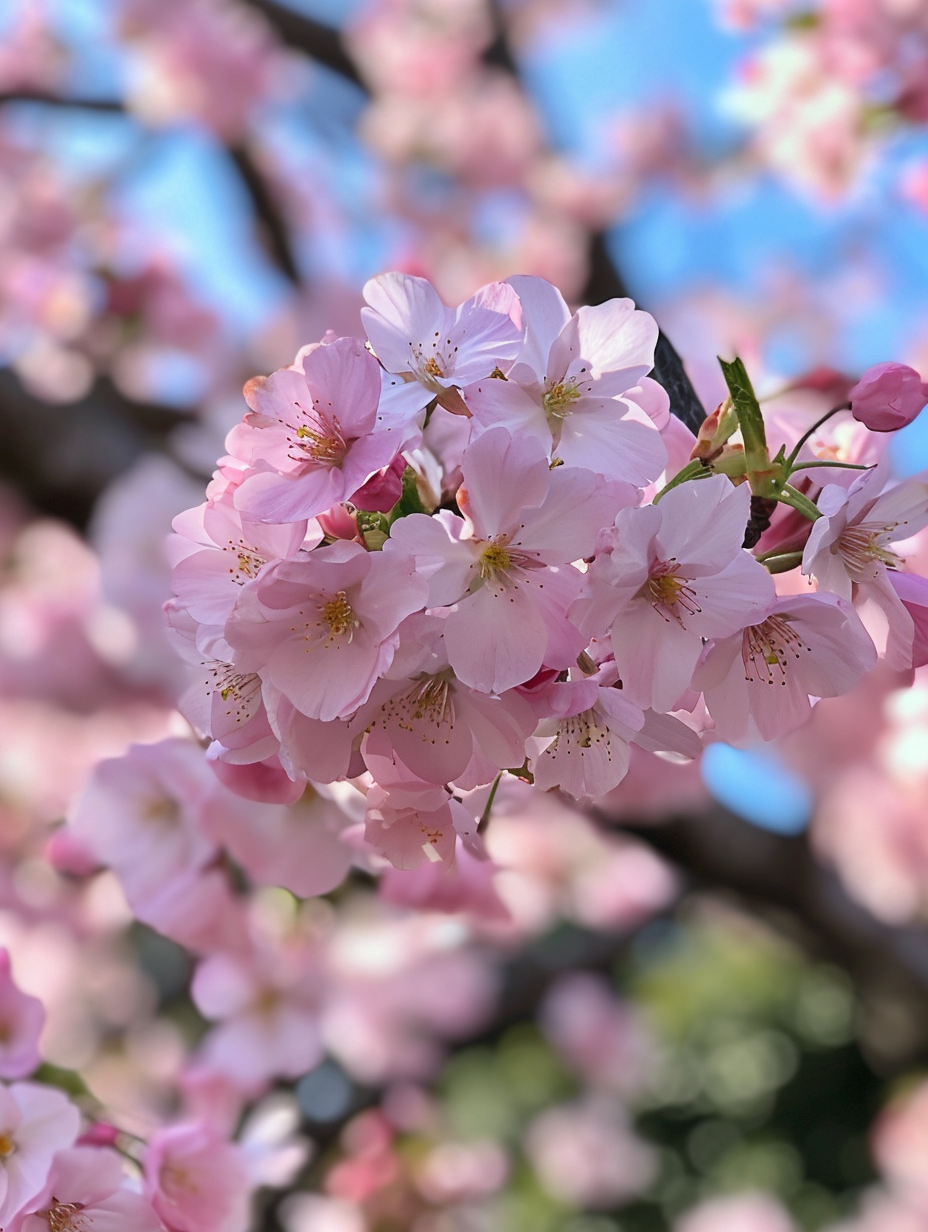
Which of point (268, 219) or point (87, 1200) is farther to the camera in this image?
point (268, 219)

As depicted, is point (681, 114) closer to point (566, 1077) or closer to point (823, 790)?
point (823, 790)

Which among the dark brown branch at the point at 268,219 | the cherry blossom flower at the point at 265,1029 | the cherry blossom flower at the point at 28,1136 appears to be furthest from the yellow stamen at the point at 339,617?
the dark brown branch at the point at 268,219

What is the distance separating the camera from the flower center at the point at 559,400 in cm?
50

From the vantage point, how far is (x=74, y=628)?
115 inches

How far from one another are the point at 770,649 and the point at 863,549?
7 cm

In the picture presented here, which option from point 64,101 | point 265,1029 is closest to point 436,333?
point 265,1029

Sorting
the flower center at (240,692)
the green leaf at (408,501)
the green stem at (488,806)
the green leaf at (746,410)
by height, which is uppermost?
the green leaf at (746,410)

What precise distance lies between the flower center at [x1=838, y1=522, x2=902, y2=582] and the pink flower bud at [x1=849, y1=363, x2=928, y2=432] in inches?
3.1

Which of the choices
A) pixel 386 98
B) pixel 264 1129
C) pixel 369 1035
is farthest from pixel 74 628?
pixel 264 1129

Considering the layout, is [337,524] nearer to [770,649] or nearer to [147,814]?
[770,649]

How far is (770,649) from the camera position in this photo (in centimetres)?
50

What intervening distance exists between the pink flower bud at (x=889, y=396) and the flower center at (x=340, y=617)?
0.31m

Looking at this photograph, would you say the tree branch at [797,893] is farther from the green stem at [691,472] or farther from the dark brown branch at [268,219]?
the dark brown branch at [268,219]

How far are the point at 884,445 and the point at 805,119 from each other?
155 cm
